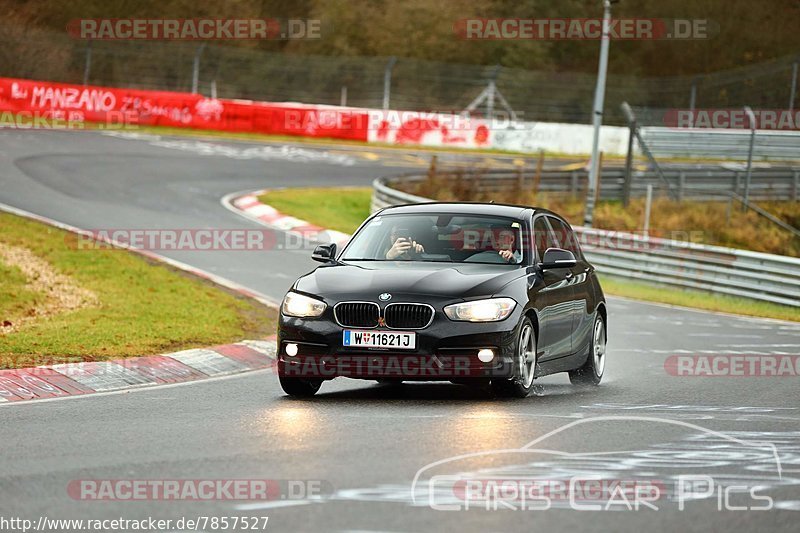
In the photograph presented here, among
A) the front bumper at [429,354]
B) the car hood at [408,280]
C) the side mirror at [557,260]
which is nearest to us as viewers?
the front bumper at [429,354]

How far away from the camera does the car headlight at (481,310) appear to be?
10.4 meters

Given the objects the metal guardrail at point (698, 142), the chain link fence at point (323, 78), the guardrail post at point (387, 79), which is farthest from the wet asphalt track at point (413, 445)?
the chain link fence at point (323, 78)

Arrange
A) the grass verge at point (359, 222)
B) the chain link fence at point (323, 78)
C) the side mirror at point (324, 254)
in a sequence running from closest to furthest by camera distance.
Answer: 1. the side mirror at point (324, 254)
2. the grass verge at point (359, 222)
3. the chain link fence at point (323, 78)

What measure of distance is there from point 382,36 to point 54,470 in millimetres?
65405

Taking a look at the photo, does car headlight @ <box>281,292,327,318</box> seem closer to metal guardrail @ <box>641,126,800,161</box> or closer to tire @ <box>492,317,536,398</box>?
tire @ <box>492,317,536,398</box>

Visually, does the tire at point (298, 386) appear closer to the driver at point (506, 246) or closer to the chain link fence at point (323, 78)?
the driver at point (506, 246)

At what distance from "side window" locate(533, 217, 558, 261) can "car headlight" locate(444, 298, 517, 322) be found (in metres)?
1.33

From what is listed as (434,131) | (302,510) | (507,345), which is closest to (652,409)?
(507,345)

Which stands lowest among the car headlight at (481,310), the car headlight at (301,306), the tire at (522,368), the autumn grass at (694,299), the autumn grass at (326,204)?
the autumn grass at (694,299)

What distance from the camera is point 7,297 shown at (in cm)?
1627

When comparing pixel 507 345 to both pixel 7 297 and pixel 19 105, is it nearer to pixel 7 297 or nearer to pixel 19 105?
pixel 7 297

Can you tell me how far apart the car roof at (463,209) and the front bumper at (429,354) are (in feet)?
5.18

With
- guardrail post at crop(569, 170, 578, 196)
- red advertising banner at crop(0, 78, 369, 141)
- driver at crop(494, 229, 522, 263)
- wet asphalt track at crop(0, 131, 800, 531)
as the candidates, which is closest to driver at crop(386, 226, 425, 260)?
driver at crop(494, 229, 522, 263)

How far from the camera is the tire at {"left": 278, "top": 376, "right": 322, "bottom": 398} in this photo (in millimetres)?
10914
